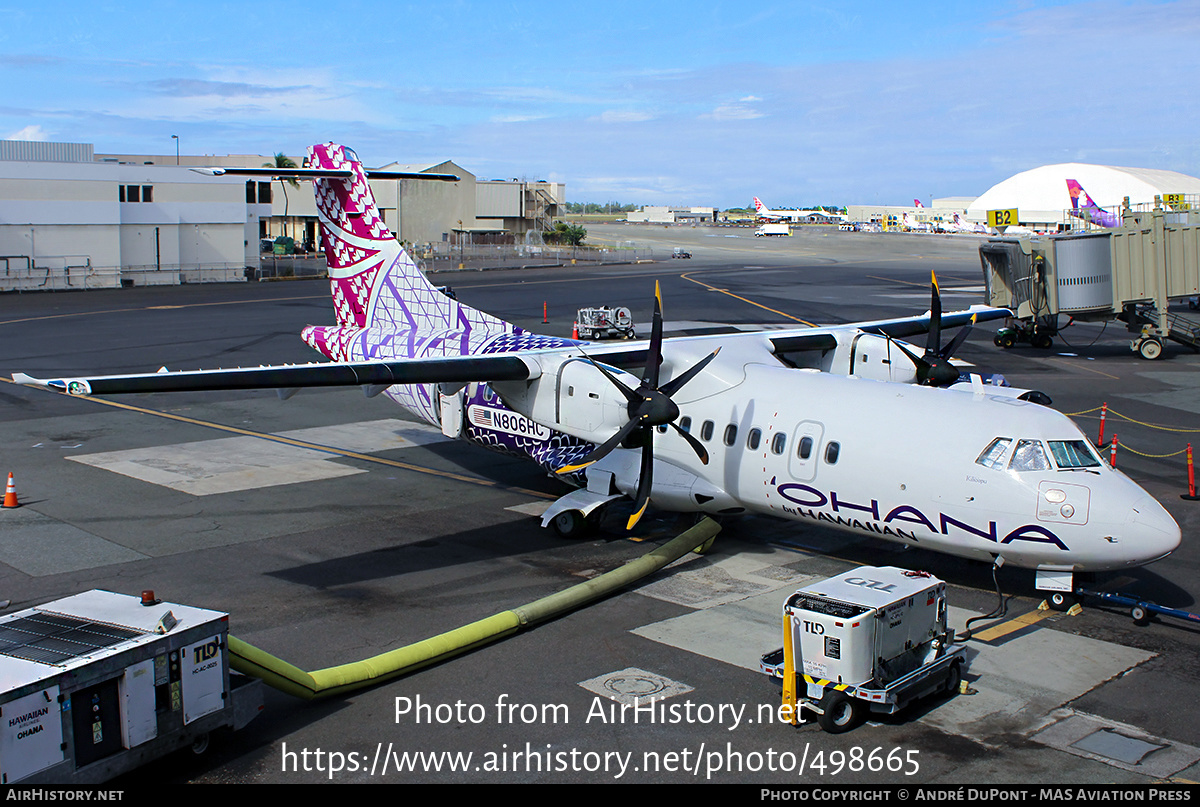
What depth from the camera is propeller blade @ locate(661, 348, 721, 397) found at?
18000mm

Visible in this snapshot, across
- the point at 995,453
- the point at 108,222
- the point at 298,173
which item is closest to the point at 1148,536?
the point at 995,453

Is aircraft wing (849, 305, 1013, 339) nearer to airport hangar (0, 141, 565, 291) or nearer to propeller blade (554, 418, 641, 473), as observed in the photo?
propeller blade (554, 418, 641, 473)

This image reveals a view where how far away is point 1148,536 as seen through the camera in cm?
1468

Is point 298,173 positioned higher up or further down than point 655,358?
higher up

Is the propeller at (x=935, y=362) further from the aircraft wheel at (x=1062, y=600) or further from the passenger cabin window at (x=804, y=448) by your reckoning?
the aircraft wheel at (x=1062, y=600)

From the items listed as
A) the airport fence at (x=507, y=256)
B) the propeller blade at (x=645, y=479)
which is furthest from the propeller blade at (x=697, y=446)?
the airport fence at (x=507, y=256)

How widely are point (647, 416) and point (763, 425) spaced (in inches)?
93.5

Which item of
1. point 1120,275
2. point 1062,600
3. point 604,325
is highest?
point 1120,275

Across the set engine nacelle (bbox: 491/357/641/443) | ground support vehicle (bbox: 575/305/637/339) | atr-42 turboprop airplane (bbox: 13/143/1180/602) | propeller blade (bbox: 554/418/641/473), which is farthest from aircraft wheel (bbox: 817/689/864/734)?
ground support vehicle (bbox: 575/305/637/339)

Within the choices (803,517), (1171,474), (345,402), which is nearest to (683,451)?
(803,517)

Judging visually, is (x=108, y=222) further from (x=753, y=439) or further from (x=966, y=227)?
(x=966, y=227)

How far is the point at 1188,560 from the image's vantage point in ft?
62.2

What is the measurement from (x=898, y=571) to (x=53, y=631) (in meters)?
10.6

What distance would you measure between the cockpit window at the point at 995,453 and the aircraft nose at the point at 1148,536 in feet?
6.37
